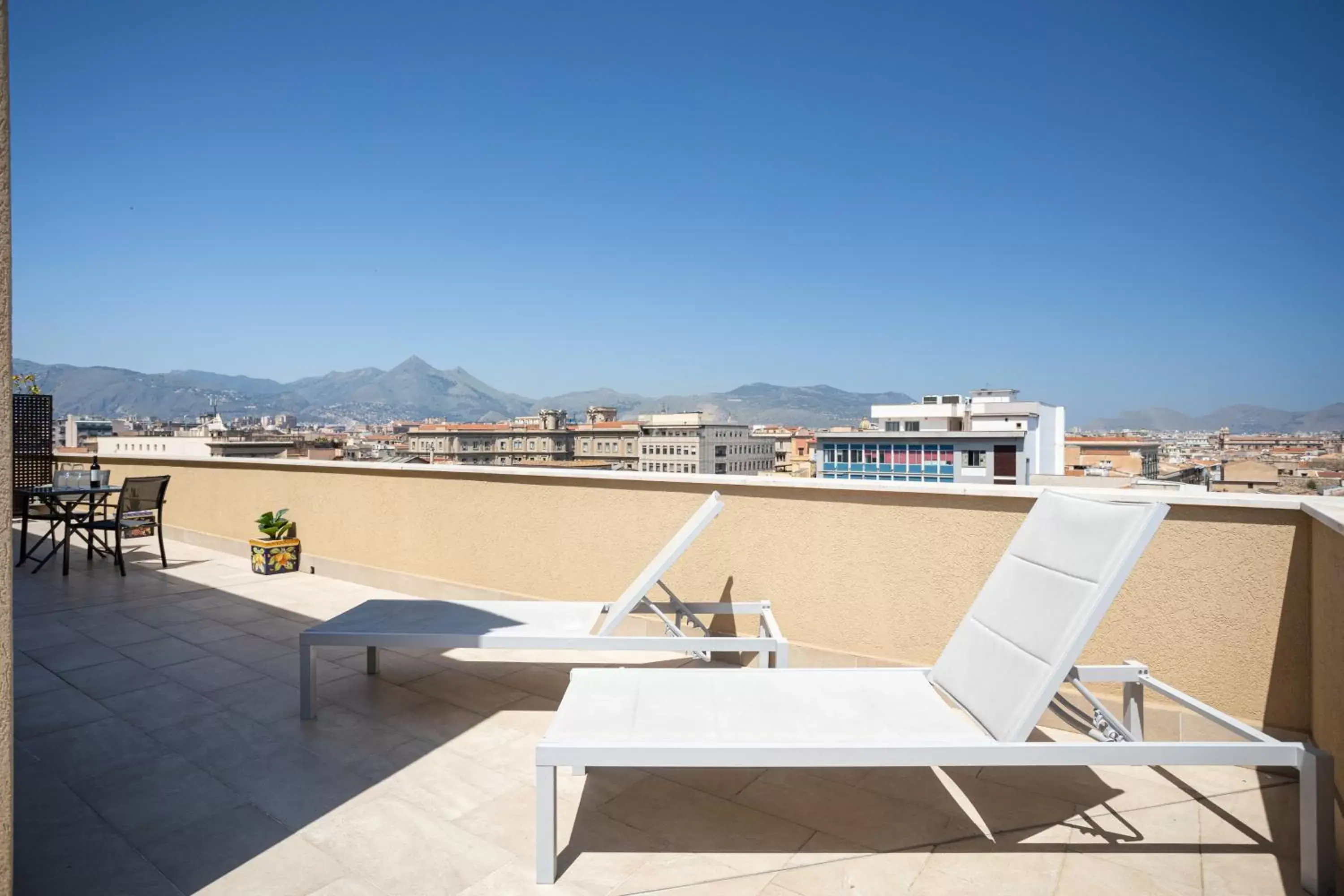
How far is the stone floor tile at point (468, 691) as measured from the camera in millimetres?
3680

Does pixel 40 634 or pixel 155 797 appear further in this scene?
pixel 40 634

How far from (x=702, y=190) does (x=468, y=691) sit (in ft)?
276

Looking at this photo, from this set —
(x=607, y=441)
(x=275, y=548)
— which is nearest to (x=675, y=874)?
(x=275, y=548)

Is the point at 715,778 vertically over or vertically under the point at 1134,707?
under

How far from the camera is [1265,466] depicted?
1380 cm

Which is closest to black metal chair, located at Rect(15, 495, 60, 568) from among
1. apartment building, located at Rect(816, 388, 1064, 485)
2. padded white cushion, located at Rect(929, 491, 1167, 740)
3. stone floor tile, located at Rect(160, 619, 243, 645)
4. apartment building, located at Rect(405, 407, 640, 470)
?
stone floor tile, located at Rect(160, 619, 243, 645)

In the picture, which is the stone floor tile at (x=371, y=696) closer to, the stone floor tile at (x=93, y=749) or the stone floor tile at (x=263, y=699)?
the stone floor tile at (x=263, y=699)

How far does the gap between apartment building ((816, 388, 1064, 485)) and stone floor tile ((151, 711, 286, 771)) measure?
53.2 metres

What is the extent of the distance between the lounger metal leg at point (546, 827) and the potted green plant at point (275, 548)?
5894 millimetres

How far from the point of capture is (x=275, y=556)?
692cm

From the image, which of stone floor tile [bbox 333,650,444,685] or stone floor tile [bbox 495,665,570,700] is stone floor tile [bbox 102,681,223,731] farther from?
stone floor tile [bbox 495,665,570,700]

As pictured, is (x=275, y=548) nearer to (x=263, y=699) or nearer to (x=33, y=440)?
(x=263, y=699)

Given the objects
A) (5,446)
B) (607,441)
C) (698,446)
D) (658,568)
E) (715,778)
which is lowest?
(698,446)

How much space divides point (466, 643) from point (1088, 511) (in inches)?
107
